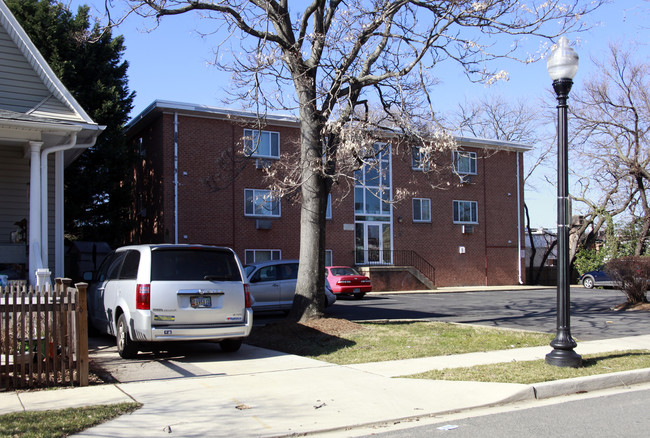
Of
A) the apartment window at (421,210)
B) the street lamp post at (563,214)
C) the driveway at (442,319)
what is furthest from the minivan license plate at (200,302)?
the apartment window at (421,210)

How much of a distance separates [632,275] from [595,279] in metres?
16.3

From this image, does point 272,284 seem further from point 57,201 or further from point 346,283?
point 346,283

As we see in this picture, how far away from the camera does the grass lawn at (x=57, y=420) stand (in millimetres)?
5355

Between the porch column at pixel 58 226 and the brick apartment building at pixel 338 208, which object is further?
the brick apartment building at pixel 338 208

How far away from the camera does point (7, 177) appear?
14.1m

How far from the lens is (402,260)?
32469 millimetres

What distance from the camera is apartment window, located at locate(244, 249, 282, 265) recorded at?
90.3ft

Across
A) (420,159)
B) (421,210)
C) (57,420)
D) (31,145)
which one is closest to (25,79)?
(31,145)

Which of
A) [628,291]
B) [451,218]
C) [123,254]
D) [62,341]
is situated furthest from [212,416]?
[451,218]

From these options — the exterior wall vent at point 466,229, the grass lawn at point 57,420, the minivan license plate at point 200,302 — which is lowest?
the grass lawn at point 57,420

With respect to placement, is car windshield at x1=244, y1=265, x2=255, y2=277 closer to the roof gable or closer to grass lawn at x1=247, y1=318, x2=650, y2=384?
grass lawn at x1=247, y1=318, x2=650, y2=384

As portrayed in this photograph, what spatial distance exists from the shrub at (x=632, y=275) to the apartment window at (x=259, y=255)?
14.7 metres

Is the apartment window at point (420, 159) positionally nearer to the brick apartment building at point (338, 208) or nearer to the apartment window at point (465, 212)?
the brick apartment building at point (338, 208)

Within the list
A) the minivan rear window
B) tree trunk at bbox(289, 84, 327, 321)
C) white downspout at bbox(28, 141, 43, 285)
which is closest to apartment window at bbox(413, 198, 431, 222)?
tree trunk at bbox(289, 84, 327, 321)
